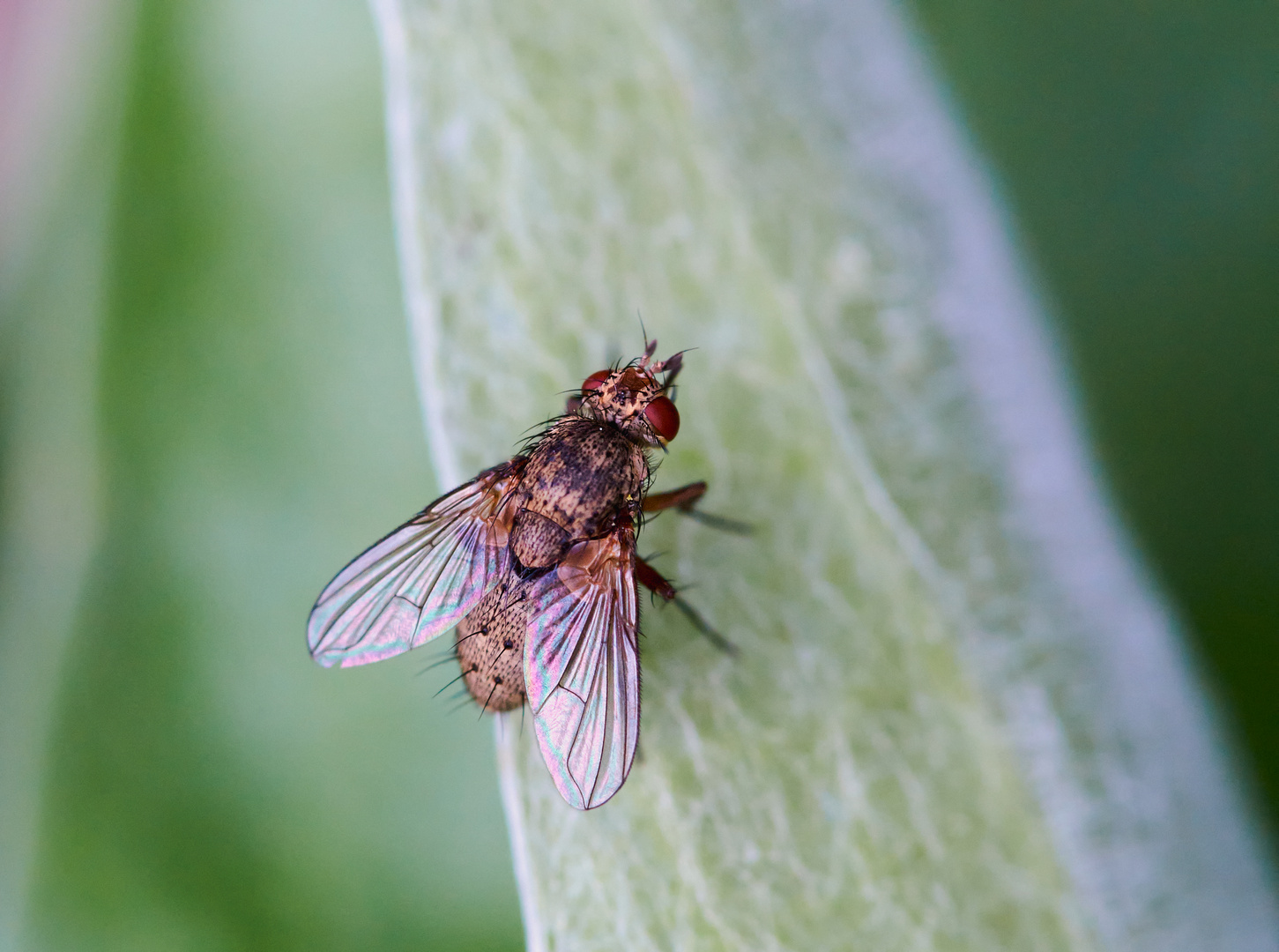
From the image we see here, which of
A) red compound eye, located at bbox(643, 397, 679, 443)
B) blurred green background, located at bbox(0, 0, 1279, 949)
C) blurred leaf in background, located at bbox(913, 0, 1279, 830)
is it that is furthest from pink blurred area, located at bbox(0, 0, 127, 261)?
blurred leaf in background, located at bbox(913, 0, 1279, 830)

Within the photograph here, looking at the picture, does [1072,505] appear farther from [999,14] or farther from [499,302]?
[499,302]

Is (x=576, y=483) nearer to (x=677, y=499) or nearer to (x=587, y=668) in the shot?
(x=677, y=499)

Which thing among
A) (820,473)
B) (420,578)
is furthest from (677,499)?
(420,578)

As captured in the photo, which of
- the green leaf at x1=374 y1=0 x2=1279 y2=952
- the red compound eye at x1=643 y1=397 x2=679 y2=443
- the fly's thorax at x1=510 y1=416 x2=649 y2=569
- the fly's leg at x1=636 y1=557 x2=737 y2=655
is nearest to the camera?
the green leaf at x1=374 y1=0 x2=1279 y2=952

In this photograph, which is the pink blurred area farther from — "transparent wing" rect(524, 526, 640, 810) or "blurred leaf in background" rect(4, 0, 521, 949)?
"transparent wing" rect(524, 526, 640, 810)

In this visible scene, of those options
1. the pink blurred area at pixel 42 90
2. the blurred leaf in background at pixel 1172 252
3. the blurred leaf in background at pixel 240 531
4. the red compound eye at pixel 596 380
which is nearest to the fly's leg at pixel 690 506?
the red compound eye at pixel 596 380

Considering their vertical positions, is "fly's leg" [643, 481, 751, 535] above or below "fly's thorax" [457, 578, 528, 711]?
above

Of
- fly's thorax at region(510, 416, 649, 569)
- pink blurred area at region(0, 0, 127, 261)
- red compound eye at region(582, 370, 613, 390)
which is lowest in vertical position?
fly's thorax at region(510, 416, 649, 569)

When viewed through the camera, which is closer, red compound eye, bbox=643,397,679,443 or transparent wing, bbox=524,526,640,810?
transparent wing, bbox=524,526,640,810
